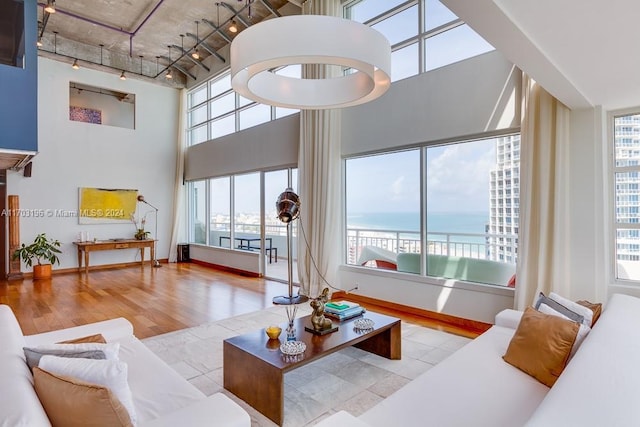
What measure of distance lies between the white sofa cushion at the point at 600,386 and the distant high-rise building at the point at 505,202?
224 cm

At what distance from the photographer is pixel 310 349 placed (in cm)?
248

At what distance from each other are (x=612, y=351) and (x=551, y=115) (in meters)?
2.64

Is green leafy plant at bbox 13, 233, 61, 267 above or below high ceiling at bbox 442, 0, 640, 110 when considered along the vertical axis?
below

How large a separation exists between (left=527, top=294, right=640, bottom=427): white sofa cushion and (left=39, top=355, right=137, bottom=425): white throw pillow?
57.8 inches

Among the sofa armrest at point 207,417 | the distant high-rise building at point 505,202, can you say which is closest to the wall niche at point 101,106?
the distant high-rise building at point 505,202

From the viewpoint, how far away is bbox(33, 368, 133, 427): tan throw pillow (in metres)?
1.14

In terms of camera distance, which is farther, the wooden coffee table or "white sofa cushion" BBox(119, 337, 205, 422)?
the wooden coffee table

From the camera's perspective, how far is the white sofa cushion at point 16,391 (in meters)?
1.02

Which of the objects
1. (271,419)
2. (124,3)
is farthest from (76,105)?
(271,419)

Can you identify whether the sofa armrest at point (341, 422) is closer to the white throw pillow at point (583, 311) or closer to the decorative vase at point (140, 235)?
the white throw pillow at point (583, 311)

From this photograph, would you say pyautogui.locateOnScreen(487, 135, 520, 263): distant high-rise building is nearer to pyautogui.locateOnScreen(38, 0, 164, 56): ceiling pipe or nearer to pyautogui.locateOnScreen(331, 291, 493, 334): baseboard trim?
pyautogui.locateOnScreen(331, 291, 493, 334): baseboard trim

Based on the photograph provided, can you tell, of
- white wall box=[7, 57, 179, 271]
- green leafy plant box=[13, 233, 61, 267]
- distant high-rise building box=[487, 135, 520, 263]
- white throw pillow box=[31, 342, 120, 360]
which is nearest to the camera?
white throw pillow box=[31, 342, 120, 360]

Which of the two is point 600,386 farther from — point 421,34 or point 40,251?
point 40,251

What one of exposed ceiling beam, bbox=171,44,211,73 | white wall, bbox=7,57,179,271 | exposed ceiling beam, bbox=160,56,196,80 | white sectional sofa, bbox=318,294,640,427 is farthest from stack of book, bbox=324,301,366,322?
exposed ceiling beam, bbox=160,56,196,80
